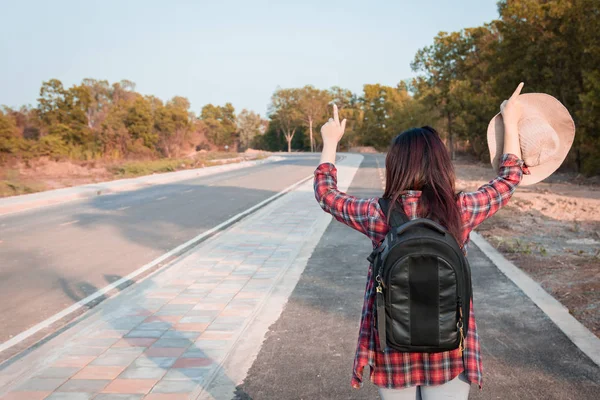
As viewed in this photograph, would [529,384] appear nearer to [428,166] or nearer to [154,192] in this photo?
[428,166]

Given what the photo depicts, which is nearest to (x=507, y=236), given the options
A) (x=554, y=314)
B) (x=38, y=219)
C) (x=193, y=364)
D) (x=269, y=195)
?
(x=554, y=314)

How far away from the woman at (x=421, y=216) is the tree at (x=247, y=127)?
98.7 m

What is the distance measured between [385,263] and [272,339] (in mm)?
3313

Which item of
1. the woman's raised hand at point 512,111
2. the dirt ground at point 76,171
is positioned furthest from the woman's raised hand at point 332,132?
the dirt ground at point 76,171

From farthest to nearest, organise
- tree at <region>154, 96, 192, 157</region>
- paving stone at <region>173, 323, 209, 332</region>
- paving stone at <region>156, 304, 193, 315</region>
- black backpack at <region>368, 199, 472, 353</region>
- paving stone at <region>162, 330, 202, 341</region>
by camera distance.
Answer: tree at <region>154, 96, 192, 157</region>, paving stone at <region>156, 304, 193, 315</region>, paving stone at <region>173, 323, 209, 332</region>, paving stone at <region>162, 330, 202, 341</region>, black backpack at <region>368, 199, 472, 353</region>

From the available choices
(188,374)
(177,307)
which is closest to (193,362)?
(188,374)

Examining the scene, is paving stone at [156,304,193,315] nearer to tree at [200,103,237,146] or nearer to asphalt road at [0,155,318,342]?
asphalt road at [0,155,318,342]

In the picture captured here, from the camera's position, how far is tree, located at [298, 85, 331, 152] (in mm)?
92438

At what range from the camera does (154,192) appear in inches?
822

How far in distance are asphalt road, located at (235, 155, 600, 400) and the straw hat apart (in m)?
2.06

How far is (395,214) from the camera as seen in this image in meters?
2.04

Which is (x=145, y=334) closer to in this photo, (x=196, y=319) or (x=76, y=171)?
(x=196, y=319)

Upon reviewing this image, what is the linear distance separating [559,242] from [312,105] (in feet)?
279

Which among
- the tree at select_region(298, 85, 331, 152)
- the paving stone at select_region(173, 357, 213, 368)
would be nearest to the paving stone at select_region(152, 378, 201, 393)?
the paving stone at select_region(173, 357, 213, 368)
